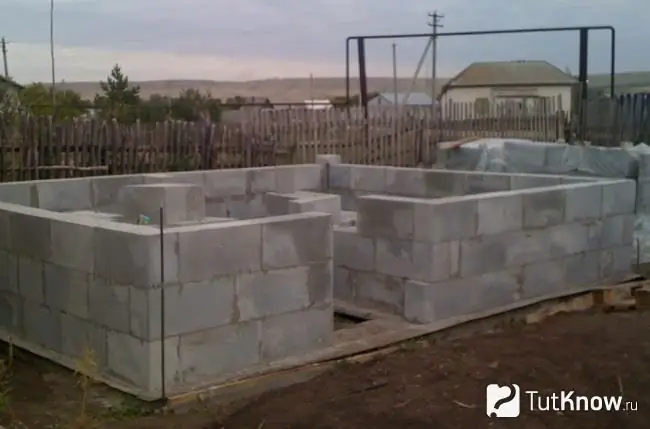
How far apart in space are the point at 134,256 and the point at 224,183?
184 inches

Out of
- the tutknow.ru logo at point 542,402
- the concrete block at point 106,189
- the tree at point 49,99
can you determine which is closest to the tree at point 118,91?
the tree at point 49,99

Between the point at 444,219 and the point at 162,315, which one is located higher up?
the point at 444,219

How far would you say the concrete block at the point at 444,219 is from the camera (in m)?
6.82

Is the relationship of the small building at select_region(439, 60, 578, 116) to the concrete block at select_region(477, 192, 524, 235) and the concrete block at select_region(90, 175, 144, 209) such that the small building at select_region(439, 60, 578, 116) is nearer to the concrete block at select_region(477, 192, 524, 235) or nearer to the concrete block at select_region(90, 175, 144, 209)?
the concrete block at select_region(90, 175, 144, 209)

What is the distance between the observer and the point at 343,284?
7621mm

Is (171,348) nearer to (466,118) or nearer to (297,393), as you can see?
(297,393)

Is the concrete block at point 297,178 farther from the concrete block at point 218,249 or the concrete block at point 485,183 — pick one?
the concrete block at point 218,249

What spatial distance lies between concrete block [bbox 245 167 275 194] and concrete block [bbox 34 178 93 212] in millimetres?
2054

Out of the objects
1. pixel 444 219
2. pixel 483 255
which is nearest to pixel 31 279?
pixel 444 219

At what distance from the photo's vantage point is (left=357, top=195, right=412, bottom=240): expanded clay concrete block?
6.96m

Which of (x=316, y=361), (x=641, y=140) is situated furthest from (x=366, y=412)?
(x=641, y=140)

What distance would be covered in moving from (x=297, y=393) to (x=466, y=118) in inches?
442

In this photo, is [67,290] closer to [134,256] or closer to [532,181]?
[134,256]

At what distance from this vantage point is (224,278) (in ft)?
18.1
